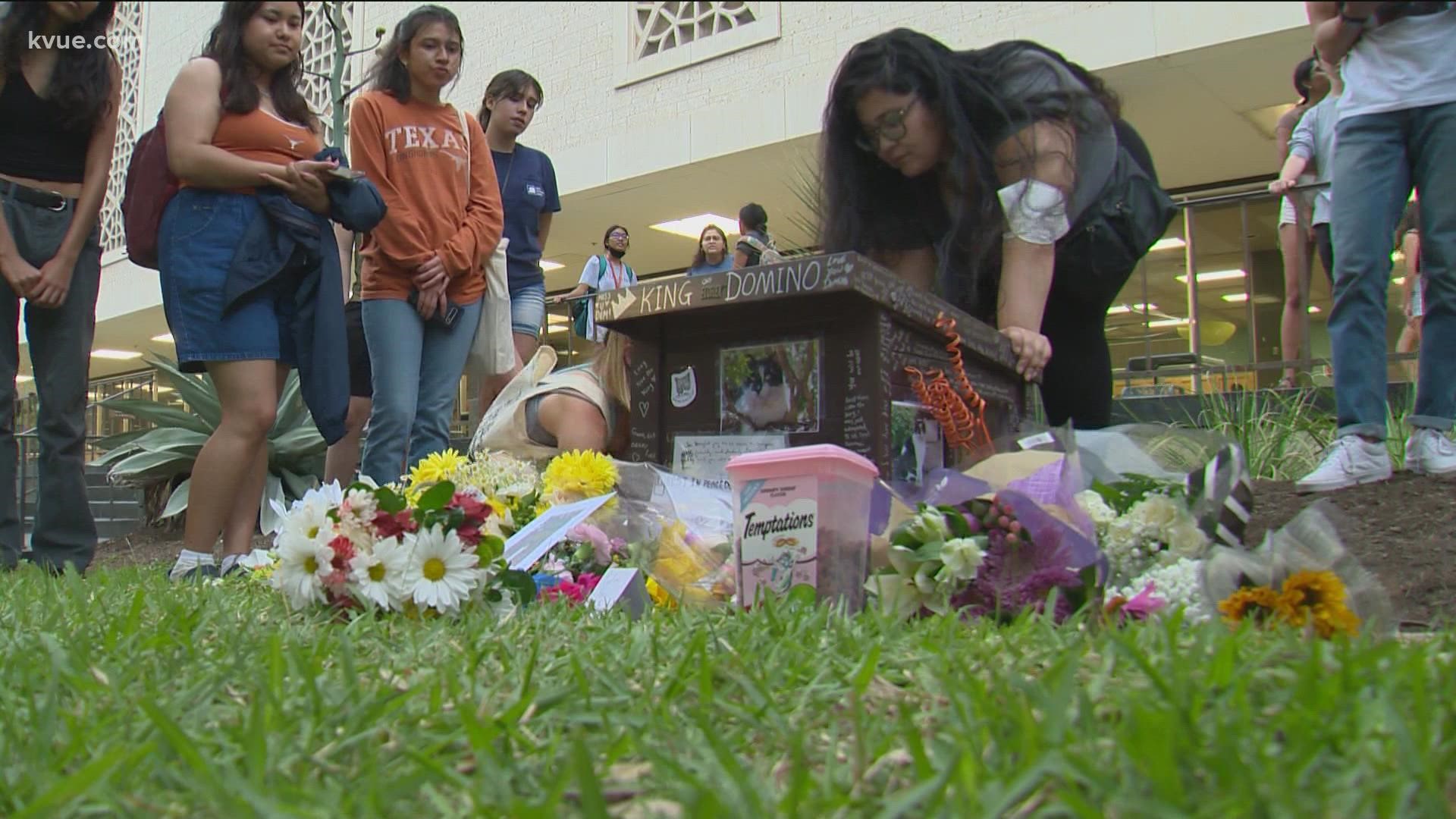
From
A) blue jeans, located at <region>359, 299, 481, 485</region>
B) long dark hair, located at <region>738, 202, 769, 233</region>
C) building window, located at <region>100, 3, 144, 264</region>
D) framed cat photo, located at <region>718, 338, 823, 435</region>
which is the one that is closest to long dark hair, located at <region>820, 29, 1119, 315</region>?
framed cat photo, located at <region>718, 338, 823, 435</region>

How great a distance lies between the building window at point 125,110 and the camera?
1648 cm

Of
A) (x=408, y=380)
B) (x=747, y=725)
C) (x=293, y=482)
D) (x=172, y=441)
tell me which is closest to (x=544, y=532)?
(x=747, y=725)

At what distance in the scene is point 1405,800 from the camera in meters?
0.69

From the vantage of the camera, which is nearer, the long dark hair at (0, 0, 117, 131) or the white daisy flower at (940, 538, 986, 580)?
the white daisy flower at (940, 538, 986, 580)

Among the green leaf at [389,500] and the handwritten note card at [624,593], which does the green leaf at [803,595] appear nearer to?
the handwritten note card at [624,593]

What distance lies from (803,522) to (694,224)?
1072 cm

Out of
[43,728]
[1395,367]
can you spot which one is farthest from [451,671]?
[1395,367]

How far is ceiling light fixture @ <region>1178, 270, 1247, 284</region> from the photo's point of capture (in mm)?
7633

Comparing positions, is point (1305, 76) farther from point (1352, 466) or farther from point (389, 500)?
point (389, 500)

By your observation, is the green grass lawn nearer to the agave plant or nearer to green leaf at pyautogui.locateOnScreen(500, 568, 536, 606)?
green leaf at pyautogui.locateOnScreen(500, 568, 536, 606)

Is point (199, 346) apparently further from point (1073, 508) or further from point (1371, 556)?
point (1371, 556)

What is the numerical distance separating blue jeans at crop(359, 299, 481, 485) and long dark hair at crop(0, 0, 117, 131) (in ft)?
3.02

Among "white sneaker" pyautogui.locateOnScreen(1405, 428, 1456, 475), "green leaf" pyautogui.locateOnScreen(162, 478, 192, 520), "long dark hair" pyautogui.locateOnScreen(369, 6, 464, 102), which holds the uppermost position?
"long dark hair" pyautogui.locateOnScreen(369, 6, 464, 102)

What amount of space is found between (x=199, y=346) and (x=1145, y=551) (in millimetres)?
2272
